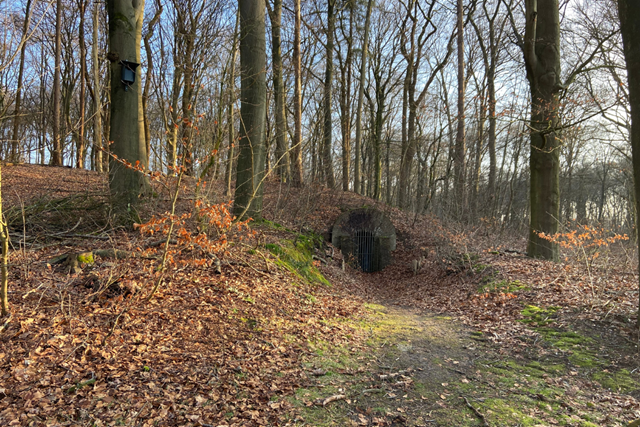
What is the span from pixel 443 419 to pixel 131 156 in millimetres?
6786

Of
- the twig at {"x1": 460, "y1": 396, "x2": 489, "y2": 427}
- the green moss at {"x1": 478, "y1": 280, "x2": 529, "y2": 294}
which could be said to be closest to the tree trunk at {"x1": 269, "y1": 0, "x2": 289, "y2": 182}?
the green moss at {"x1": 478, "y1": 280, "x2": 529, "y2": 294}

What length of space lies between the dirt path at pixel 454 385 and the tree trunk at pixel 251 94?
478cm

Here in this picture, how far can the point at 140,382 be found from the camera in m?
3.15

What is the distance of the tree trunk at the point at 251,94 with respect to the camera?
27.6ft

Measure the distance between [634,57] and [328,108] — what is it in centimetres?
1346

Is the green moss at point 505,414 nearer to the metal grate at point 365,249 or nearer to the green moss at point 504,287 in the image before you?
the green moss at point 504,287

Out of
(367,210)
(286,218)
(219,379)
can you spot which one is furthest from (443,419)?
(367,210)

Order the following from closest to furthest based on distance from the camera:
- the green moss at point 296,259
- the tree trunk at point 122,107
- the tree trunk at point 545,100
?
the tree trunk at point 122,107 → the green moss at point 296,259 → the tree trunk at point 545,100

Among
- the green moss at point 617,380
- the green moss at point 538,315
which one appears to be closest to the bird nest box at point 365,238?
the green moss at point 538,315

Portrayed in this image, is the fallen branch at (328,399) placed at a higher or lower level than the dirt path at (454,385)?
higher

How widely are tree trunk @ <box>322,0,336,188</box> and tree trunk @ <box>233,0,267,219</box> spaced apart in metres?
6.50

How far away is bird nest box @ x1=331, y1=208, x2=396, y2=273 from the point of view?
1295 centimetres

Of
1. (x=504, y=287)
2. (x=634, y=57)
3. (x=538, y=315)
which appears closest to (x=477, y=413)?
(x=538, y=315)

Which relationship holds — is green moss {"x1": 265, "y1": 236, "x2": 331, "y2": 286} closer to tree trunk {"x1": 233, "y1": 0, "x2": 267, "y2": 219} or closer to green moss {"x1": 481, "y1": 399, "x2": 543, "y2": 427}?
tree trunk {"x1": 233, "y1": 0, "x2": 267, "y2": 219}
